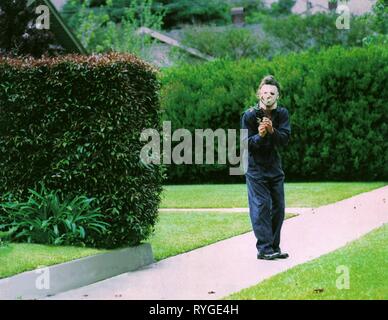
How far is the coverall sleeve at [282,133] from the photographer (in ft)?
28.8

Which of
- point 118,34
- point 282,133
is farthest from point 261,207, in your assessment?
point 118,34

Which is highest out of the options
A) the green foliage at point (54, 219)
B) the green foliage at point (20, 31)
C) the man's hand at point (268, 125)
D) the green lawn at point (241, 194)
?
the green foliage at point (20, 31)

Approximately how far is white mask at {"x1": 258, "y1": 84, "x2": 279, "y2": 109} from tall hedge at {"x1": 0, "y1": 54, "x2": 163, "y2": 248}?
1.36 m

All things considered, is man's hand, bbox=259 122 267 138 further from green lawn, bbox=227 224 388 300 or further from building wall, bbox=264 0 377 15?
building wall, bbox=264 0 377 15

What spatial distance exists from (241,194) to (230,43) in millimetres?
21726

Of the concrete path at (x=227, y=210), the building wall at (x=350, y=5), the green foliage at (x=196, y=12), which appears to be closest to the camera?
the concrete path at (x=227, y=210)

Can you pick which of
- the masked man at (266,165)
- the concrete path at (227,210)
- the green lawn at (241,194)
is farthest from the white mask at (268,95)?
the green lawn at (241,194)

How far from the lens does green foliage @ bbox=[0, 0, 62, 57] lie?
15109mm

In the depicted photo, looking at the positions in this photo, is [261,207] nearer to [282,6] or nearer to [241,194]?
[241,194]

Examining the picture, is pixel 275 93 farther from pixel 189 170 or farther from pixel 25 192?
pixel 189 170

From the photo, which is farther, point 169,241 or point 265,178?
point 169,241

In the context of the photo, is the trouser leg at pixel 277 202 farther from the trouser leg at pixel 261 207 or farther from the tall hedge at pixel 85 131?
the tall hedge at pixel 85 131

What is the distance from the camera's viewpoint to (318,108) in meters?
19.5
